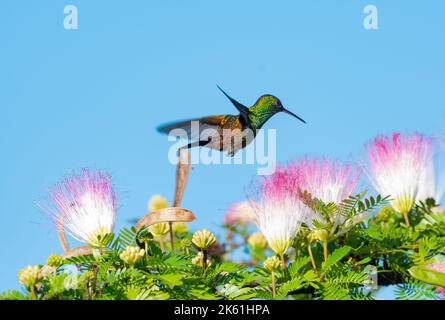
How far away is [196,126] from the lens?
389 centimetres

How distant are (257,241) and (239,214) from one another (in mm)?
132

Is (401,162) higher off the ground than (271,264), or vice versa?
(401,162)

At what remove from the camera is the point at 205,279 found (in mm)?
1987

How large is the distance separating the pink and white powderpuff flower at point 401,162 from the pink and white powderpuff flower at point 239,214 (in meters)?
0.61

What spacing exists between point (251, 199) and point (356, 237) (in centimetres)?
33

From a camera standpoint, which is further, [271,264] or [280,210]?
[280,210]

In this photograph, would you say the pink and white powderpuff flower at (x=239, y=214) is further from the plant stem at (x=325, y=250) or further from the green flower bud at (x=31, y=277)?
the green flower bud at (x=31, y=277)

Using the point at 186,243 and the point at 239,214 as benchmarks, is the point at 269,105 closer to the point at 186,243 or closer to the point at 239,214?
the point at 239,214

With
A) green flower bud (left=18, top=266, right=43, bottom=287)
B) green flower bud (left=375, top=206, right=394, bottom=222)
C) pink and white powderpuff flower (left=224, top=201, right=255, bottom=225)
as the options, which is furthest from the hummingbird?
green flower bud (left=18, top=266, right=43, bottom=287)

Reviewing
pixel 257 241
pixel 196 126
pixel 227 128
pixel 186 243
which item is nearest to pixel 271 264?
pixel 186 243

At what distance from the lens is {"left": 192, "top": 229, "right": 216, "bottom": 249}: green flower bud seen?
2.14 metres
